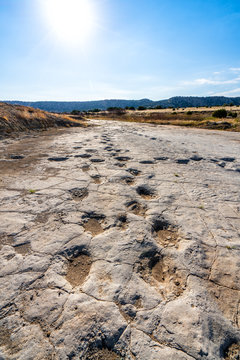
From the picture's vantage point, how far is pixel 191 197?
10.6ft

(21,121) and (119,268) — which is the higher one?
(21,121)

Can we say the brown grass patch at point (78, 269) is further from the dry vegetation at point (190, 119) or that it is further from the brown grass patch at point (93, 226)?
the dry vegetation at point (190, 119)

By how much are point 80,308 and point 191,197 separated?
2.45 metres

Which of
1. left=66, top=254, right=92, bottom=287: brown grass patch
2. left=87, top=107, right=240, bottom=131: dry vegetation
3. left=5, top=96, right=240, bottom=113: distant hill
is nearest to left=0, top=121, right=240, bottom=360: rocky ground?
left=66, top=254, right=92, bottom=287: brown grass patch

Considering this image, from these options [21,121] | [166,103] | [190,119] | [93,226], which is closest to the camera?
[93,226]

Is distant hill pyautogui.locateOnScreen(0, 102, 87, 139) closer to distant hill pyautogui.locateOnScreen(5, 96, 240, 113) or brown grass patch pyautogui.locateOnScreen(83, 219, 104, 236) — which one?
brown grass patch pyautogui.locateOnScreen(83, 219, 104, 236)

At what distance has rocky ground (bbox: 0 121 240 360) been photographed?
1273mm

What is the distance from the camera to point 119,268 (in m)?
1.82

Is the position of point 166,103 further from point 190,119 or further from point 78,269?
point 78,269

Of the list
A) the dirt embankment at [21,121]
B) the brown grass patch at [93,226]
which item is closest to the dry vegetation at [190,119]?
the dirt embankment at [21,121]

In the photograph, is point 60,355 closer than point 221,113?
Yes

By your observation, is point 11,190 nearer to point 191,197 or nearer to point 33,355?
point 33,355

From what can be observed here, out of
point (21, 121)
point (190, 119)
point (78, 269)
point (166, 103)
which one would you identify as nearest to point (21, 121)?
point (21, 121)

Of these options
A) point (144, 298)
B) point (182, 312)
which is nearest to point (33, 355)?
point (144, 298)
